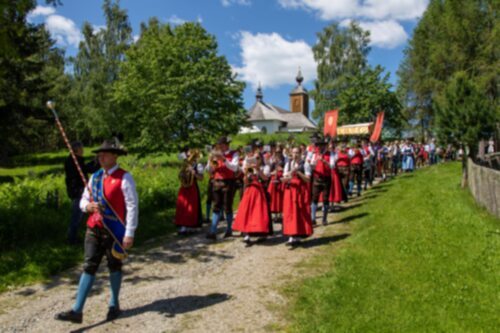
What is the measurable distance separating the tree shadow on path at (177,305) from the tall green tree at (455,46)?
30317 mm

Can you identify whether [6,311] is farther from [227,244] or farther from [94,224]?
[227,244]

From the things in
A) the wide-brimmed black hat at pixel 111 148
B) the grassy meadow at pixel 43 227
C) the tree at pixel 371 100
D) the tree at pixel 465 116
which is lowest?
the grassy meadow at pixel 43 227

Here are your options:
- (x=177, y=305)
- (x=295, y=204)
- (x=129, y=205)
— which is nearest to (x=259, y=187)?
(x=295, y=204)

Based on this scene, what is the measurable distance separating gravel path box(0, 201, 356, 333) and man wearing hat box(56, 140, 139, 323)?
50cm

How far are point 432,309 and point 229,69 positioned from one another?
103 ft

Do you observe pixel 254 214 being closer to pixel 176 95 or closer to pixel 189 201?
pixel 189 201

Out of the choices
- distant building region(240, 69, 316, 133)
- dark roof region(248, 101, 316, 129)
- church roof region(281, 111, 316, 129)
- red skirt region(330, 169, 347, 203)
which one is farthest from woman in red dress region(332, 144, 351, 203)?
church roof region(281, 111, 316, 129)

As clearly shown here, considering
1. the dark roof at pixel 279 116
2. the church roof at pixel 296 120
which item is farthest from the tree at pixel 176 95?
the church roof at pixel 296 120

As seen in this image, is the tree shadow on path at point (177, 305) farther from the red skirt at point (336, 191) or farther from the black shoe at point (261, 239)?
the red skirt at point (336, 191)

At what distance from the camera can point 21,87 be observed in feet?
89.2

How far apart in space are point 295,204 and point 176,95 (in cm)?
2430

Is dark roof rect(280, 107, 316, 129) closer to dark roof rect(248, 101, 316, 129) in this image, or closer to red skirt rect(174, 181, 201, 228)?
dark roof rect(248, 101, 316, 129)

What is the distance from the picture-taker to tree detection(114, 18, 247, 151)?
31406 mm

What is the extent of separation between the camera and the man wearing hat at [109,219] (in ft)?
16.2
